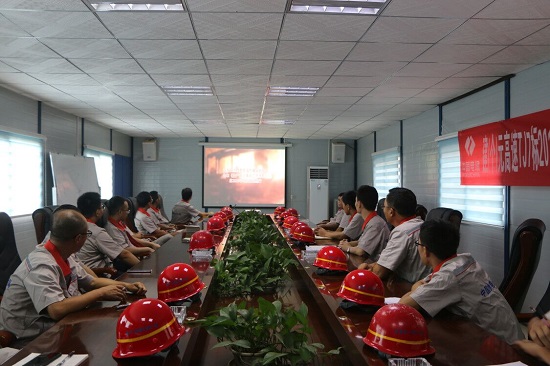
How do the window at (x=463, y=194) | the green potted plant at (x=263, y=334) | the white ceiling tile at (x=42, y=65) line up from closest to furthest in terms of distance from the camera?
1. the green potted plant at (x=263, y=334)
2. the white ceiling tile at (x=42, y=65)
3. the window at (x=463, y=194)

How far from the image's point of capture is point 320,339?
1.98m

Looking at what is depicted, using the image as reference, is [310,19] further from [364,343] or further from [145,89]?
[145,89]

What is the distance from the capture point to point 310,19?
280 centimetres

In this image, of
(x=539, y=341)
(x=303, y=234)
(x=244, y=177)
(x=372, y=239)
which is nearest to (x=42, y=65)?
(x=303, y=234)

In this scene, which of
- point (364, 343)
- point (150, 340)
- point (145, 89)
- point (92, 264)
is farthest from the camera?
point (145, 89)

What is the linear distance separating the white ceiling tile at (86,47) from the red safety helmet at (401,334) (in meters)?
2.94

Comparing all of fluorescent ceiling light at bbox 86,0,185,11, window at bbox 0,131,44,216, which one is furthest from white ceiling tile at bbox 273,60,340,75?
window at bbox 0,131,44,216

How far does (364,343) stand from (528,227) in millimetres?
1463

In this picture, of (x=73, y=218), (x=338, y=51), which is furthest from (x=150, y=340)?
(x=338, y=51)

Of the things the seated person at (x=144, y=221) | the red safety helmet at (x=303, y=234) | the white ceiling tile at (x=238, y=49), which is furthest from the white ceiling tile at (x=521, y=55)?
the seated person at (x=144, y=221)

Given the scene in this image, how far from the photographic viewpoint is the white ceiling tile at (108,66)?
3766mm

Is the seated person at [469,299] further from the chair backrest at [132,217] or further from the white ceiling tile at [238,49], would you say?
the chair backrest at [132,217]

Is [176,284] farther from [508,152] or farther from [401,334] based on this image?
[508,152]

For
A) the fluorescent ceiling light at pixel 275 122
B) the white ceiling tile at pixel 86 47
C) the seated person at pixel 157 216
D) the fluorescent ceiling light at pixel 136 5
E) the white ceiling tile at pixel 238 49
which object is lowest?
the seated person at pixel 157 216
